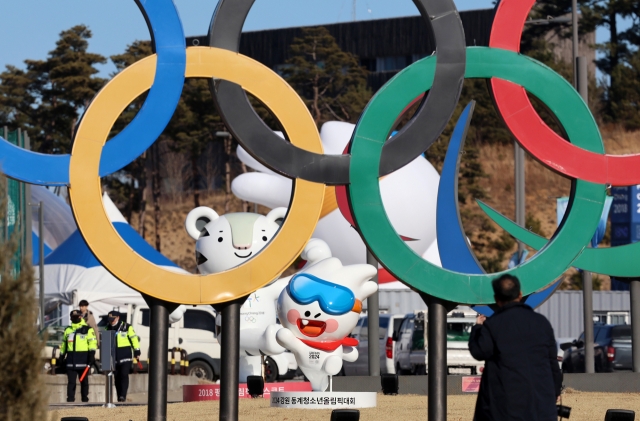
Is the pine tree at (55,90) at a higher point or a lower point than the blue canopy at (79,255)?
higher

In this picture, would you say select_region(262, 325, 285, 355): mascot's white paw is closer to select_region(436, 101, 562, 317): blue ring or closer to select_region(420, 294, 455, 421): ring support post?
select_region(436, 101, 562, 317): blue ring

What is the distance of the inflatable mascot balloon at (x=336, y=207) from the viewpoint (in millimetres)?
30297

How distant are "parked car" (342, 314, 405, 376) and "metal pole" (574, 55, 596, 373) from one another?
548 cm

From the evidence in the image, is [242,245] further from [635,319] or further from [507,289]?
[507,289]

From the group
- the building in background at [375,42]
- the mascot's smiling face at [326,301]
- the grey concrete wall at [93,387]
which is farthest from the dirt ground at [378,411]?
the building in background at [375,42]

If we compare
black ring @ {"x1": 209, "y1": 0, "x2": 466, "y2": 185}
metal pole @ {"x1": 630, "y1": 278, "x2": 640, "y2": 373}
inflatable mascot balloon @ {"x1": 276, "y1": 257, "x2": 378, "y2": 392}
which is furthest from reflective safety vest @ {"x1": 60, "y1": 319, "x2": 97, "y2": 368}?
metal pole @ {"x1": 630, "y1": 278, "x2": 640, "y2": 373}

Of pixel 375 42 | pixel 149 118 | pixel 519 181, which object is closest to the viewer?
pixel 149 118

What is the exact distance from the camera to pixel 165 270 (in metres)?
11.2

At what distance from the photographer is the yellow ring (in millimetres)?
11078

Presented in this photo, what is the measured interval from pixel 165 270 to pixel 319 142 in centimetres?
205

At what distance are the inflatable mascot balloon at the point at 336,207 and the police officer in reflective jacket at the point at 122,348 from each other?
11.0 m

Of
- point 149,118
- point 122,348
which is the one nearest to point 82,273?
point 122,348

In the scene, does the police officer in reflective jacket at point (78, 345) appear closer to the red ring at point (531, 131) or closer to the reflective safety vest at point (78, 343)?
the reflective safety vest at point (78, 343)

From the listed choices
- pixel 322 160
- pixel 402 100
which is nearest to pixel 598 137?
pixel 402 100
